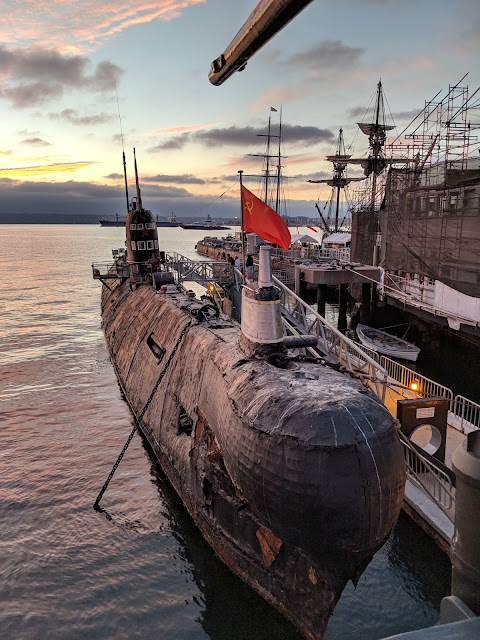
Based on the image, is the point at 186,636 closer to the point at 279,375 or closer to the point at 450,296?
the point at 279,375

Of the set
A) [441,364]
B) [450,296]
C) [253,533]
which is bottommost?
[441,364]

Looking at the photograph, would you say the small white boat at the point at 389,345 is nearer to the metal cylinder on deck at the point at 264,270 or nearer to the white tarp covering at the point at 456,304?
the white tarp covering at the point at 456,304

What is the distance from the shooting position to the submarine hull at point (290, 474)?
6.10 m

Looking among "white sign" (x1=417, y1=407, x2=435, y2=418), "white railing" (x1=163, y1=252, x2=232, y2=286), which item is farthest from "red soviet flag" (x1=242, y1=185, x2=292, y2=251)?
"white railing" (x1=163, y1=252, x2=232, y2=286)

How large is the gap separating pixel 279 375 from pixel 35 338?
28.9 m

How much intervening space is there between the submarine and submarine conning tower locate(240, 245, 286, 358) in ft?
0.08

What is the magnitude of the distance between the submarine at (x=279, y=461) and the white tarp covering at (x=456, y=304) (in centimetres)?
1465

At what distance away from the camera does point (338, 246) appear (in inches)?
2788

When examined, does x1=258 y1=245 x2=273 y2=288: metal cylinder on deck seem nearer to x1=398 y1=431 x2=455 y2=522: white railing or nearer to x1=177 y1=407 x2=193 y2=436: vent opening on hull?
x1=177 y1=407 x2=193 y2=436: vent opening on hull

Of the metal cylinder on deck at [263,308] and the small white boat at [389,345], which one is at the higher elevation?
the metal cylinder on deck at [263,308]

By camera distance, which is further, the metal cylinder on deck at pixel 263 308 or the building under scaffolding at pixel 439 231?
the building under scaffolding at pixel 439 231

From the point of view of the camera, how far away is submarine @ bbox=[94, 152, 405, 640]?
6.12 m

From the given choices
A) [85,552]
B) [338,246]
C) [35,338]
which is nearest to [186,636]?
[85,552]

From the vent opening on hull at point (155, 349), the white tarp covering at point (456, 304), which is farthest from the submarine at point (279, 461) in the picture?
the white tarp covering at point (456, 304)
